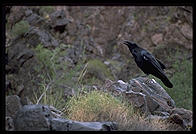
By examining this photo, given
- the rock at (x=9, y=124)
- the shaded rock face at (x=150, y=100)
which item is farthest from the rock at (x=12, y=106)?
the shaded rock face at (x=150, y=100)

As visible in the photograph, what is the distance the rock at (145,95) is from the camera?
858cm

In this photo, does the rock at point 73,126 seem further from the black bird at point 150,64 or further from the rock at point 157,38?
the rock at point 157,38

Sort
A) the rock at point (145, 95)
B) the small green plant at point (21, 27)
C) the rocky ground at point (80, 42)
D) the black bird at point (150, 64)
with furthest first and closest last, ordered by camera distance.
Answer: the small green plant at point (21, 27)
the rocky ground at point (80, 42)
the black bird at point (150, 64)
the rock at point (145, 95)

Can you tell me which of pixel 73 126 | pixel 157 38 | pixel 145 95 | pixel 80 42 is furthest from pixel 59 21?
pixel 73 126

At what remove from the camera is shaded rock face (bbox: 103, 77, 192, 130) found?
7.59 meters

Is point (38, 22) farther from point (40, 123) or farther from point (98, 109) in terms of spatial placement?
point (40, 123)

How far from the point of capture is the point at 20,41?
70.0 feet

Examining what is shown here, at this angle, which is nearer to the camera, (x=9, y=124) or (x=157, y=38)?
(x=9, y=124)

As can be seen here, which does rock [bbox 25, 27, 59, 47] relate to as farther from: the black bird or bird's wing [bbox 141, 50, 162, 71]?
bird's wing [bbox 141, 50, 162, 71]

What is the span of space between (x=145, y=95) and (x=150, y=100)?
0.71ft

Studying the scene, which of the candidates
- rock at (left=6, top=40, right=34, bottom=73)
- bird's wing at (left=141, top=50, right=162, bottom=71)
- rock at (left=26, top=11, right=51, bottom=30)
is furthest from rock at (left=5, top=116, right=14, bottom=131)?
rock at (left=26, top=11, right=51, bottom=30)

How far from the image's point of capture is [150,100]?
28.4 ft

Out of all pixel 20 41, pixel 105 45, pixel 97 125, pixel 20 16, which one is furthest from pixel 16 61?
pixel 97 125
